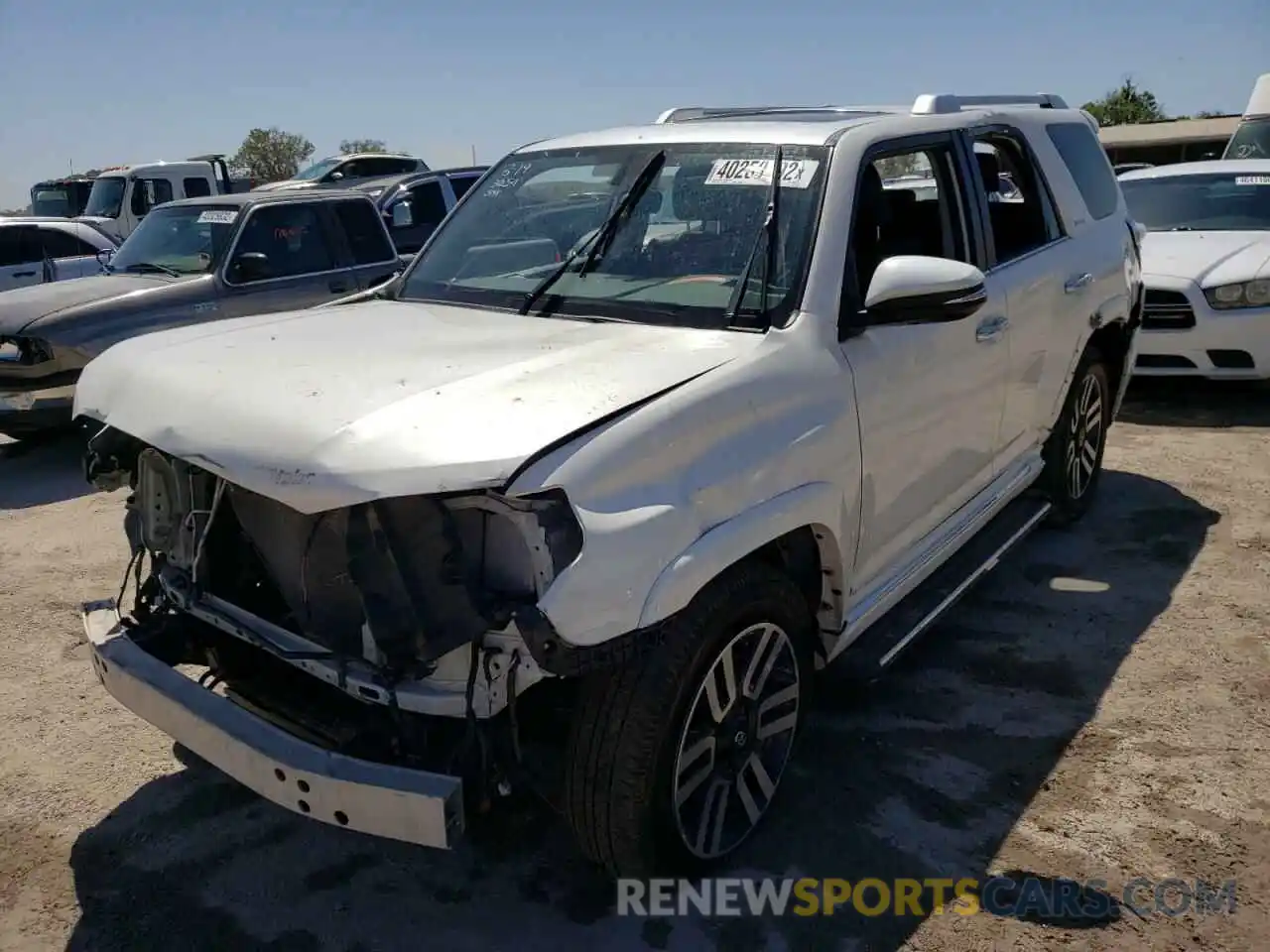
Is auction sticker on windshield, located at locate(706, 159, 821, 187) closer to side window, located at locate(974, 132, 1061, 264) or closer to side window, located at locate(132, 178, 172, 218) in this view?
side window, located at locate(974, 132, 1061, 264)

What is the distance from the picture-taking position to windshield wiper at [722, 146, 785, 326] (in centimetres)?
316

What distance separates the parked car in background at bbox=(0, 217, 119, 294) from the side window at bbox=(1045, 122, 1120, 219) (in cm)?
1034

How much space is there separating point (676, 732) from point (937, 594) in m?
1.78

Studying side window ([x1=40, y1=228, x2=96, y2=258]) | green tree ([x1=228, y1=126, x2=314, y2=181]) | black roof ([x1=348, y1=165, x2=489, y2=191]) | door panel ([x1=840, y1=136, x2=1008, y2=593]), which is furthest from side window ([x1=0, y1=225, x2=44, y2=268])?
green tree ([x1=228, y1=126, x2=314, y2=181])

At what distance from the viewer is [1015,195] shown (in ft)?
16.1

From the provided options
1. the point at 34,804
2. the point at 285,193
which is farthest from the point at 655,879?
the point at 285,193

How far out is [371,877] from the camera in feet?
9.99

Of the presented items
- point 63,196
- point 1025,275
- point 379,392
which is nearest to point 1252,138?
point 1025,275

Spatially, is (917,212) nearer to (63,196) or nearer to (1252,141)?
(1252,141)

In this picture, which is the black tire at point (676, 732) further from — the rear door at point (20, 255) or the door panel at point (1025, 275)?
the rear door at point (20, 255)

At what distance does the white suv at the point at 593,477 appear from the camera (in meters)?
2.39

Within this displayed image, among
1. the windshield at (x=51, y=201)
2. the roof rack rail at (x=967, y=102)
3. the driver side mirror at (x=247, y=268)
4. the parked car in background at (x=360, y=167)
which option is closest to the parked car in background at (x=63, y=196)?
the windshield at (x=51, y=201)

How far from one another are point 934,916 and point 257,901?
181 cm

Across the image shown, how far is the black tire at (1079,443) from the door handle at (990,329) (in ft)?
3.71
